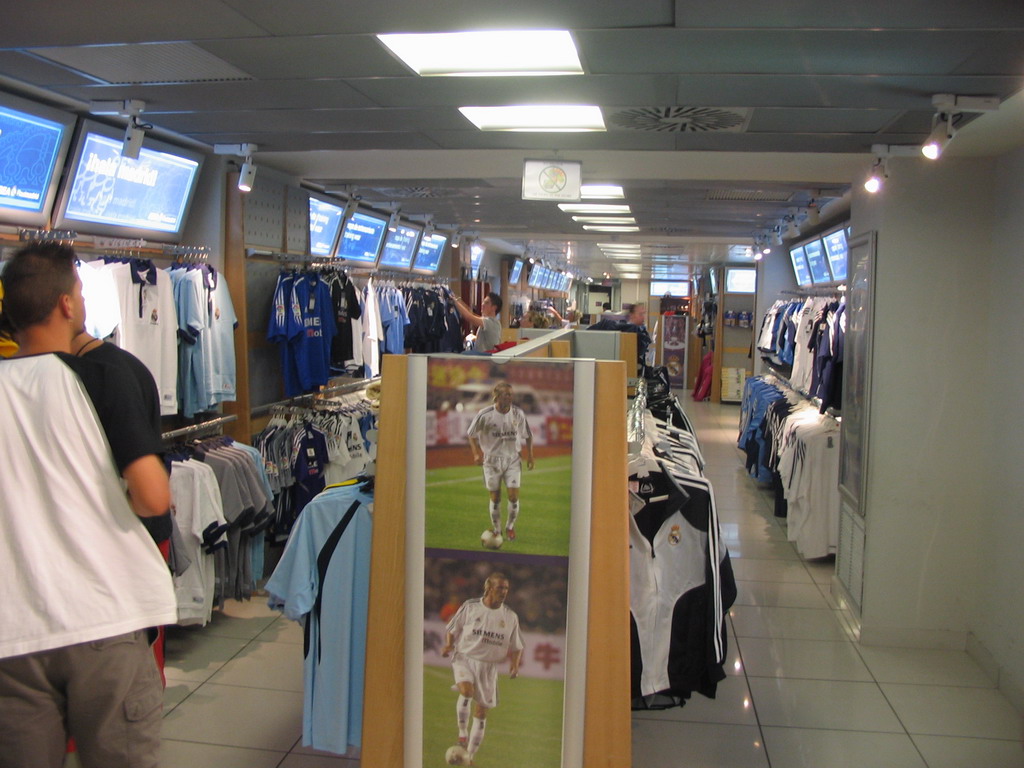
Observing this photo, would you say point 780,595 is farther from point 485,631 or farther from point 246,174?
point 246,174

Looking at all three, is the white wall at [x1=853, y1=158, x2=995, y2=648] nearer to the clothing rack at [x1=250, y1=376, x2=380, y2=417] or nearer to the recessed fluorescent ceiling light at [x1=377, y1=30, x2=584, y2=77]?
the recessed fluorescent ceiling light at [x1=377, y1=30, x2=584, y2=77]

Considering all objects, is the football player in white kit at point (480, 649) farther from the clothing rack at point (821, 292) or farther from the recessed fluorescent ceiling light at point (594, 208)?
the clothing rack at point (821, 292)

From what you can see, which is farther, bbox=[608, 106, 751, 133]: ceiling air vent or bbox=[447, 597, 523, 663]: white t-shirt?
bbox=[608, 106, 751, 133]: ceiling air vent

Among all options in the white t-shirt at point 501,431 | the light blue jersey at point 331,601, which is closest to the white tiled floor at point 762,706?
the light blue jersey at point 331,601

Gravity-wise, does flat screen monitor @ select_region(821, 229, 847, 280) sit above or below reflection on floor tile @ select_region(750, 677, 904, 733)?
above

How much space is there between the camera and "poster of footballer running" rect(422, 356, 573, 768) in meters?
2.46

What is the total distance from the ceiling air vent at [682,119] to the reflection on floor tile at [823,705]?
2.96 meters

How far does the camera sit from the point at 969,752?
3768mm

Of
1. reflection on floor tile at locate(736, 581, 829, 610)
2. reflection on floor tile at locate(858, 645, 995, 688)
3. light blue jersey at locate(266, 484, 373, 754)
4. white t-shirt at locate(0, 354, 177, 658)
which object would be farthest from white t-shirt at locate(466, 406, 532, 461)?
reflection on floor tile at locate(736, 581, 829, 610)

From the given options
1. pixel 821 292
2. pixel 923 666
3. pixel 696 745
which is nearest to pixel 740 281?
pixel 821 292

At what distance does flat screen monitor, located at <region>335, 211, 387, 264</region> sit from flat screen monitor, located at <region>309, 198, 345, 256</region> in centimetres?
12

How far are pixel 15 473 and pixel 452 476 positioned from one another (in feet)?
3.81

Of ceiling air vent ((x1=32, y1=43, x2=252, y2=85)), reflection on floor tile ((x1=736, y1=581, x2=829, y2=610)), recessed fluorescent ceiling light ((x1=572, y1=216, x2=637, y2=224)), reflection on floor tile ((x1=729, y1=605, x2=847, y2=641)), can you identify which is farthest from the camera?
recessed fluorescent ceiling light ((x1=572, y1=216, x2=637, y2=224))

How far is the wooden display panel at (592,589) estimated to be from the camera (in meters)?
2.47
